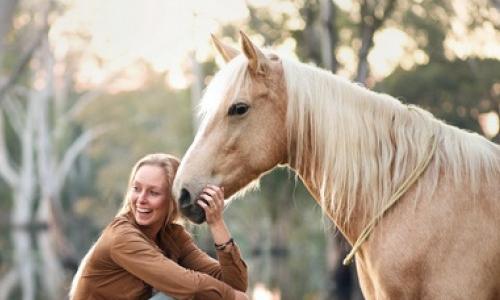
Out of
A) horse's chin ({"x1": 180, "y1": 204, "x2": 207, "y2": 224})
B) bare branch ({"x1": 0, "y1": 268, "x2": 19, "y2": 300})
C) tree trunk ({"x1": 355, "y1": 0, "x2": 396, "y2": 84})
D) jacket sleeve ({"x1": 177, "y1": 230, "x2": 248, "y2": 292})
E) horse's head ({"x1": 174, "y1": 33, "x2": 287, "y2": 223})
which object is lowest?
bare branch ({"x1": 0, "y1": 268, "x2": 19, "y2": 300})

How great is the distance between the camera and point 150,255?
362 centimetres

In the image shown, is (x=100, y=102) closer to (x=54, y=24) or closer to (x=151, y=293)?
(x=54, y=24)

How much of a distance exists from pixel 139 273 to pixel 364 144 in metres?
1.04

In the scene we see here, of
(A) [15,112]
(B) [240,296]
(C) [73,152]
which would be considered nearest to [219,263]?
(B) [240,296]

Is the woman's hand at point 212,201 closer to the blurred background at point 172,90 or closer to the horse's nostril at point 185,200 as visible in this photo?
the horse's nostril at point 185,200

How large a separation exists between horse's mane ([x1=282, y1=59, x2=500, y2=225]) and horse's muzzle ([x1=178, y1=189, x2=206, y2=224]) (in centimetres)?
47

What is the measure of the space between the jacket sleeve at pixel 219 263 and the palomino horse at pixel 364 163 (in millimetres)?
221

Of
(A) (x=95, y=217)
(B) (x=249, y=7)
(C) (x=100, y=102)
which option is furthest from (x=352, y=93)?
(A) (x=95, y=217)

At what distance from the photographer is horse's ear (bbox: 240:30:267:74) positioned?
11.8ft

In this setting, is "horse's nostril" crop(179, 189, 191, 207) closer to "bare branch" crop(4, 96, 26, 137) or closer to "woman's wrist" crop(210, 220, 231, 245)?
"woman's wrist" crop(210, 220, 231, 245)

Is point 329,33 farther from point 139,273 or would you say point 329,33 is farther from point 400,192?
point 139,273

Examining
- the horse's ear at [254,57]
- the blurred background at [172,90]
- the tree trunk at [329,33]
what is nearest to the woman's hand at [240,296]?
the horse's ear at [254,57]

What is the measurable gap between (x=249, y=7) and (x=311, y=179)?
14.8 metres

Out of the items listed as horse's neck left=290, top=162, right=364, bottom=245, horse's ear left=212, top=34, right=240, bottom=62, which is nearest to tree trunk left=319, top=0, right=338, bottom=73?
horse's ear left=212, top=34, right=240, bottom=62
